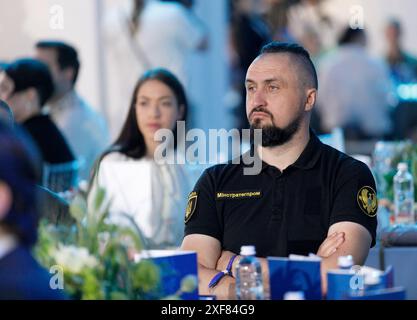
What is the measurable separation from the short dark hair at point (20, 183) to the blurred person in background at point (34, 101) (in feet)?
15.0

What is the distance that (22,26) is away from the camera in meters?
8.20

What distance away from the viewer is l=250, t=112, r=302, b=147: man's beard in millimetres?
4086

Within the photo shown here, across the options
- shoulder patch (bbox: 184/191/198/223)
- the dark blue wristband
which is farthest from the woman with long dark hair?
the dark blue wristband

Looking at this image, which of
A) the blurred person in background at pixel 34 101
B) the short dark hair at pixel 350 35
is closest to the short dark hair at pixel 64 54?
the blurred person in background at pixel 34 101

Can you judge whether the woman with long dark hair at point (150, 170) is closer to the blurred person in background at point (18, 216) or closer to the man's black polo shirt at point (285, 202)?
the man's black polo shirt at point (285, 202)

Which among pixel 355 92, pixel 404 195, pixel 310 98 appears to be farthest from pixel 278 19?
pixel 310 98

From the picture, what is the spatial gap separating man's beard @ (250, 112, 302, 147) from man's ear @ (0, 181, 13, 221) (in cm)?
197

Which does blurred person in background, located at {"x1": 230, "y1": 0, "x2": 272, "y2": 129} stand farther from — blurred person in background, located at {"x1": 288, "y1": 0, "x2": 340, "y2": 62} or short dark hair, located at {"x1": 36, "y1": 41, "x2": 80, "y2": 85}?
short dark hair, located at {"x1": 36, "y1": 41, "x2": 80, "y2": 85}

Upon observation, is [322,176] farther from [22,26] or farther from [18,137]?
[22,26]

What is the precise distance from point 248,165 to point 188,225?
1.05ft

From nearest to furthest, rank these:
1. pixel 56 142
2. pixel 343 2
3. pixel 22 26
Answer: pixel 56 142, pixel 22 26, pixel 343 2

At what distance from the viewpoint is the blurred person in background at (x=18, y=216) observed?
86.0 inches

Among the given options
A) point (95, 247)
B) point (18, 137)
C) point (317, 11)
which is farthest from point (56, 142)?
point (317, 11)

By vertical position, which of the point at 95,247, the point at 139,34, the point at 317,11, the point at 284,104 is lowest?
the point at 95,247
